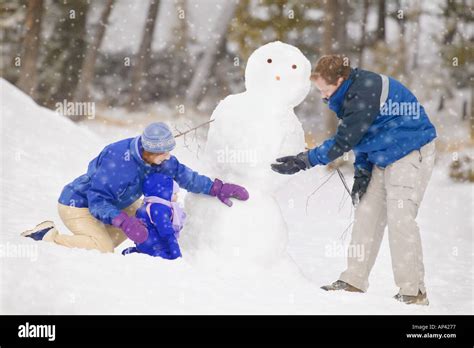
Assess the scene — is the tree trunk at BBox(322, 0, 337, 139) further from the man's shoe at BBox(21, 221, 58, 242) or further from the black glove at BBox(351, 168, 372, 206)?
the man's shoe at BBox(21, 221, 58, 242)

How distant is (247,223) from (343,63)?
103cm

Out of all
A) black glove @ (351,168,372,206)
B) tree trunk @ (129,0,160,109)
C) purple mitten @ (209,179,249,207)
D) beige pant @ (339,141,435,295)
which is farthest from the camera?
tree trunk @ (129,0,160,109)

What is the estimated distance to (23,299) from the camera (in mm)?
3225

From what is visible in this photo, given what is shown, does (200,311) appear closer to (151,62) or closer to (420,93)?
(420,93)

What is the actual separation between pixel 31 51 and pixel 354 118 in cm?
900

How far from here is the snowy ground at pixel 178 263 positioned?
3.33 meters

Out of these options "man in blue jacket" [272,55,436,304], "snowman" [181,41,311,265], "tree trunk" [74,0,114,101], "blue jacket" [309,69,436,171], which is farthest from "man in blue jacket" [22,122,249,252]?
"tree trunk" [74,0,114,101]

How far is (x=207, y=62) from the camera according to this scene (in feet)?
43.5

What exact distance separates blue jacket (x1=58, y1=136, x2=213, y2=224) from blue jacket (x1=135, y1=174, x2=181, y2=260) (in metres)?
0.07

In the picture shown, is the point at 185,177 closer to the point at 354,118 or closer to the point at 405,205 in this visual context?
the point at 354,118

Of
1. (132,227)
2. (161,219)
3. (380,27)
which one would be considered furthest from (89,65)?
(132,227)

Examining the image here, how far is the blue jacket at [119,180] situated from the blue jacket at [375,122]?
Answer: 2.34 ft

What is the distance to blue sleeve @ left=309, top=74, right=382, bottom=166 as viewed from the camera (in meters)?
4.09

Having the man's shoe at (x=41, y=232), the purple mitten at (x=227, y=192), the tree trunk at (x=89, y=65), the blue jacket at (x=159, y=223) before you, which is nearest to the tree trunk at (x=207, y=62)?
the tree trunk at (x=89, y=65)
